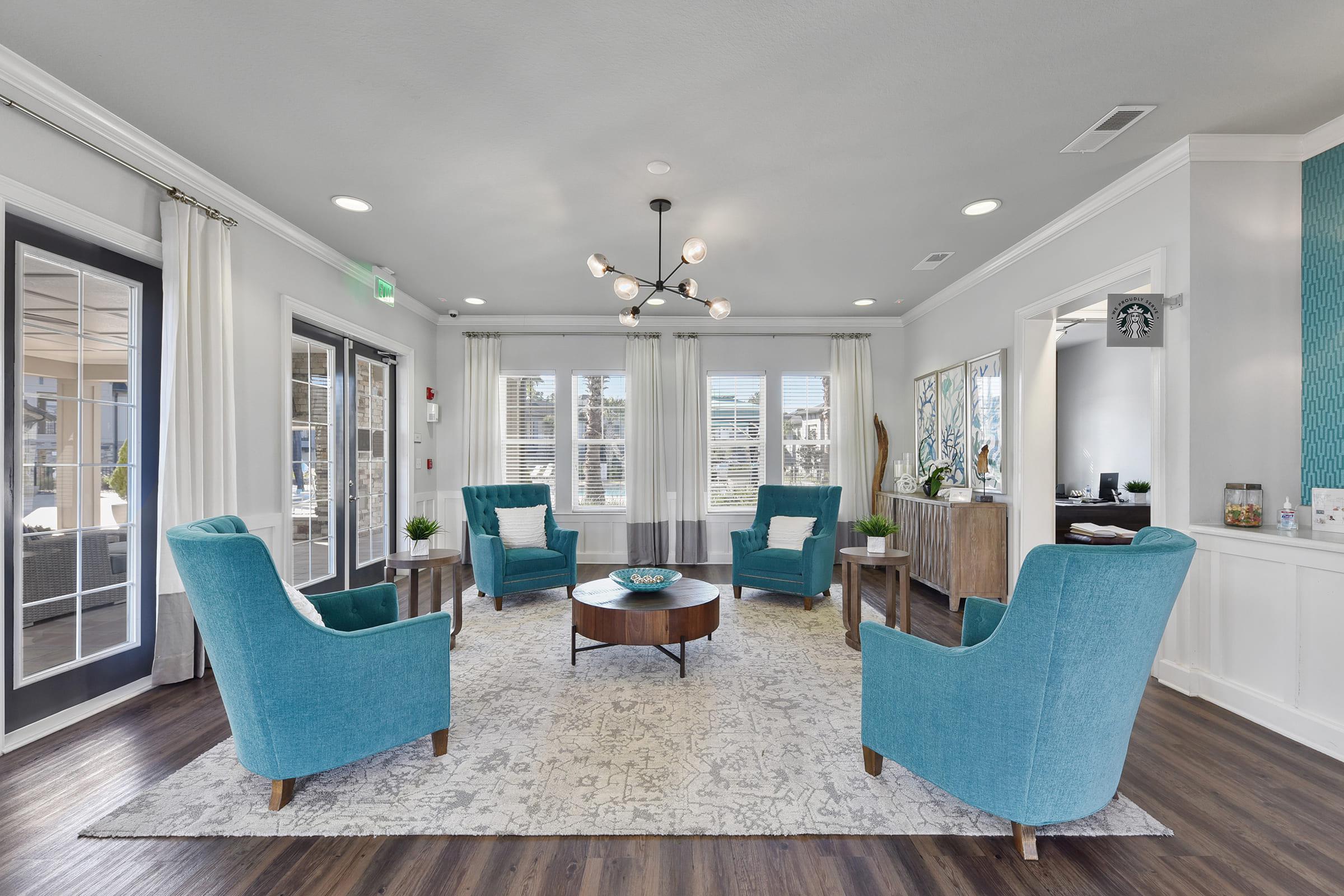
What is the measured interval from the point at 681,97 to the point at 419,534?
3053 mm

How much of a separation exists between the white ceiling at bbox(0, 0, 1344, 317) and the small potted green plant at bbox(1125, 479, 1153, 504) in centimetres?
380

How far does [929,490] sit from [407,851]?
508cm

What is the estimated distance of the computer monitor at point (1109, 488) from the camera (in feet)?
20.1

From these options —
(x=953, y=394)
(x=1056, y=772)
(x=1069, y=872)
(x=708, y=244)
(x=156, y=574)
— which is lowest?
(x=1069, y=872)

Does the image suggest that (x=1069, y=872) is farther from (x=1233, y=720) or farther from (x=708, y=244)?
(x=708, y=244)

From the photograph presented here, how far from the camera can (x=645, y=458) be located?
22.5ft

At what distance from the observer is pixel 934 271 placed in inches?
209

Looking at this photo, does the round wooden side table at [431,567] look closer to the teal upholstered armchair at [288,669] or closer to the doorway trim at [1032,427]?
the teal upholstered armchair at [288,669]

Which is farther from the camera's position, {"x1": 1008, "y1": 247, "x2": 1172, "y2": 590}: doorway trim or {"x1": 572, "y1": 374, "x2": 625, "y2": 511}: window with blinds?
{"x1": 572, "y1": 374, "x2": 625, "y2": 511}: window with blinds

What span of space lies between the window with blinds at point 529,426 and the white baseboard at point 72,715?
4073mm

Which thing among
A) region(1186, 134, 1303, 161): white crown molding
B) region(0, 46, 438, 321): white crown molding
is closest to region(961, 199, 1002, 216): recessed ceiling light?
region(1186, 134, 1303, 161): white crown molding

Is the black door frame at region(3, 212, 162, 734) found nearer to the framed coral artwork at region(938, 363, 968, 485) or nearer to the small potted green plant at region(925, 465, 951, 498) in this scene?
the small potted green plant at region(925, 465, 951, 498)

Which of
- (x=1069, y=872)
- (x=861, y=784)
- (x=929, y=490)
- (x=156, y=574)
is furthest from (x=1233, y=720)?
(x=156, y=574)

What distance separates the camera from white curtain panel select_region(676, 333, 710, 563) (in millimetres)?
6895
